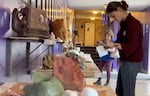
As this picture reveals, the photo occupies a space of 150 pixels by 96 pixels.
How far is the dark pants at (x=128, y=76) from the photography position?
2.72 metres

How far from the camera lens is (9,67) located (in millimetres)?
1926

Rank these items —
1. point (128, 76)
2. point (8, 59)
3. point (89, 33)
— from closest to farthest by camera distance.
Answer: point (8, 59)
point (128, 76)
point (89, 33)

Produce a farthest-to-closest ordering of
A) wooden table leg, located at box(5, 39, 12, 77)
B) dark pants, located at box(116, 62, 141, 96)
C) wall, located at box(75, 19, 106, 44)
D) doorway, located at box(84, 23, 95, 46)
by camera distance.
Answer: wall, located at box(75, 19, 106, 44) → doorway, located at box(84, 23, 95, 46) → dark pants, located at box(116, 62, 141, 96) → wooden table leg, located at box(5, 39, 12, 77)

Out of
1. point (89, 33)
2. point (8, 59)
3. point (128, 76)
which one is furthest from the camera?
point (89, 33)

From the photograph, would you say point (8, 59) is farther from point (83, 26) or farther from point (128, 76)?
point (83, 26)

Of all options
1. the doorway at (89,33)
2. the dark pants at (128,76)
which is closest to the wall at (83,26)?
the doorway at (89,33)

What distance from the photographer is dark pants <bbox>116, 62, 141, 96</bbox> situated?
272 cm

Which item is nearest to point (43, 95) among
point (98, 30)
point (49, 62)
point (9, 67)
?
point (9, 67)

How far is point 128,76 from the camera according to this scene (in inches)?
108

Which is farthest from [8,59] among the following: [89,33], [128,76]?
[89,33]

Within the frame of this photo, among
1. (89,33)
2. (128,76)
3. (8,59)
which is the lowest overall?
(89,33)

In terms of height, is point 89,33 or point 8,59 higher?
point 8,59

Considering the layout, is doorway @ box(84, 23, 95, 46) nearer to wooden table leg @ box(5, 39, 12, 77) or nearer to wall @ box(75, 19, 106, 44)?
wall @ box(75, 19, 106, 44)

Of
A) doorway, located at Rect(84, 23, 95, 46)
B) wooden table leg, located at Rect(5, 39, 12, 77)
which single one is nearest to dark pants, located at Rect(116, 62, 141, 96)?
wooden table leg, located at Rect(5, 39, 12, 77)
